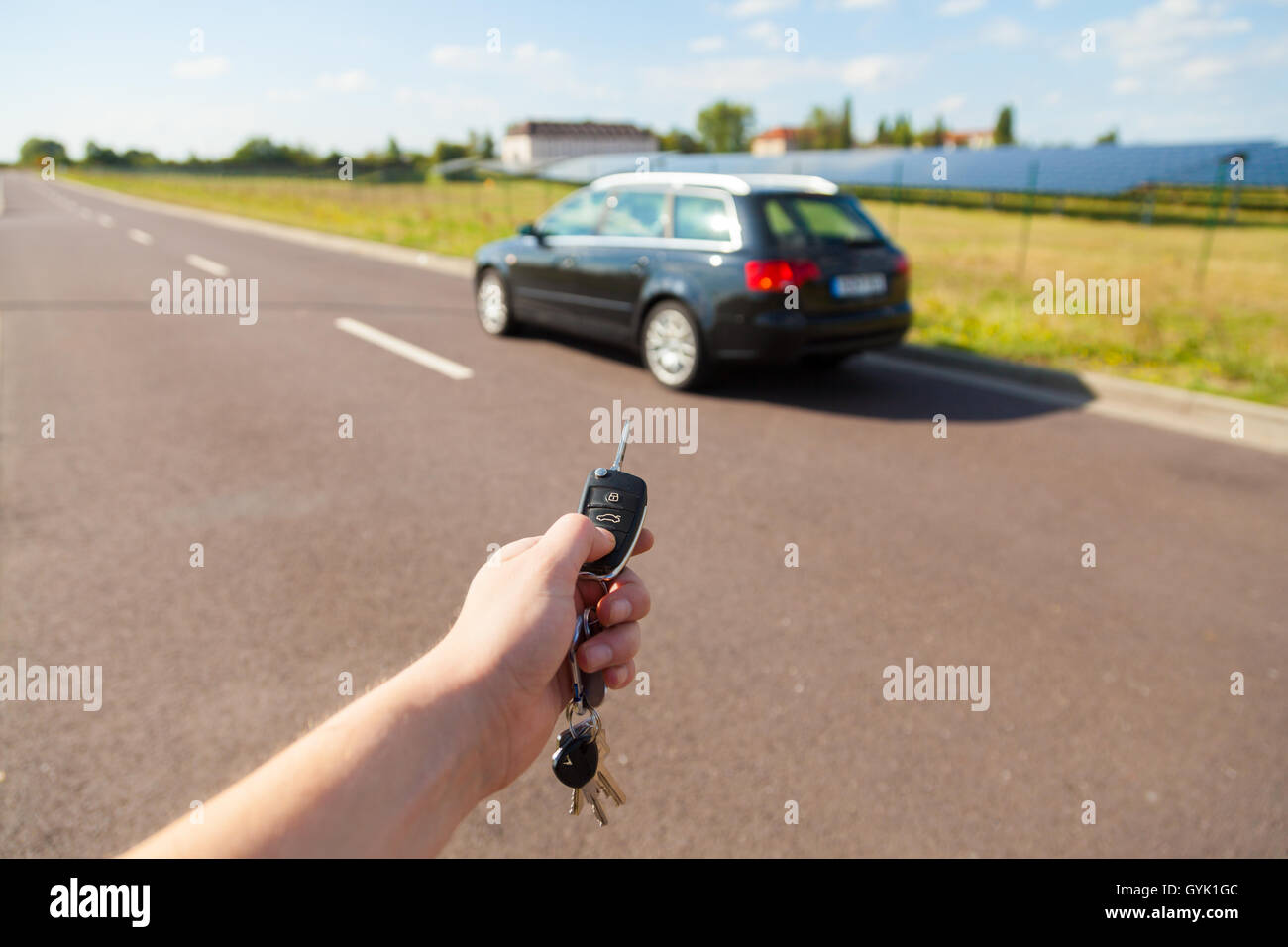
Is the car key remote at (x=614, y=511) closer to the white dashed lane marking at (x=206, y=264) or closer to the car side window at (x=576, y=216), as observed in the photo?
the car side window at (x=576, y=216)

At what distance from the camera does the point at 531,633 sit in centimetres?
131

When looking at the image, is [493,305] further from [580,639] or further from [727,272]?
[580,639]

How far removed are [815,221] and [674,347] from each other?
1622 mm

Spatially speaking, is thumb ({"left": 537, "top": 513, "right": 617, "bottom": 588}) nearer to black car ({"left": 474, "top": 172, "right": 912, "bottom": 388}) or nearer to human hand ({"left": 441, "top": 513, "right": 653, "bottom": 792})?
human hand ({"left": 441, "top": 513, "right": 653, "bottom": 792})

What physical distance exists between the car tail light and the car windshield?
23 centimetres

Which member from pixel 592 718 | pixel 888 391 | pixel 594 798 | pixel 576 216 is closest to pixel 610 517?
pixel 592 718

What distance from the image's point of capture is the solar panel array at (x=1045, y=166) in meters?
15.2

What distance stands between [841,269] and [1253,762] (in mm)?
5164

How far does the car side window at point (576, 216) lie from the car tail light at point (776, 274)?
227cm

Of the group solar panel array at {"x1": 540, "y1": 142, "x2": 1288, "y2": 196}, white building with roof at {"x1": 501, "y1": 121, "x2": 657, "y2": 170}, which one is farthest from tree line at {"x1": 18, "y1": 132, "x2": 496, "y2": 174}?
solar panel array at {"x1": 540, "y1": 142, "x2": 1288, "y2": 196}

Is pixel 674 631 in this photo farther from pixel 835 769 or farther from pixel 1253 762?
pixel 1253 762

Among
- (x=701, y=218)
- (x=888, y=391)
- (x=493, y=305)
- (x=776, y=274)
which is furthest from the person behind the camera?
(x=493, y=305)

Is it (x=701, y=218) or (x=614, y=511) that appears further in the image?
(x=701, y=218)

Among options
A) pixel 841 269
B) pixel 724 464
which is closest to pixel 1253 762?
pixel 724 464
